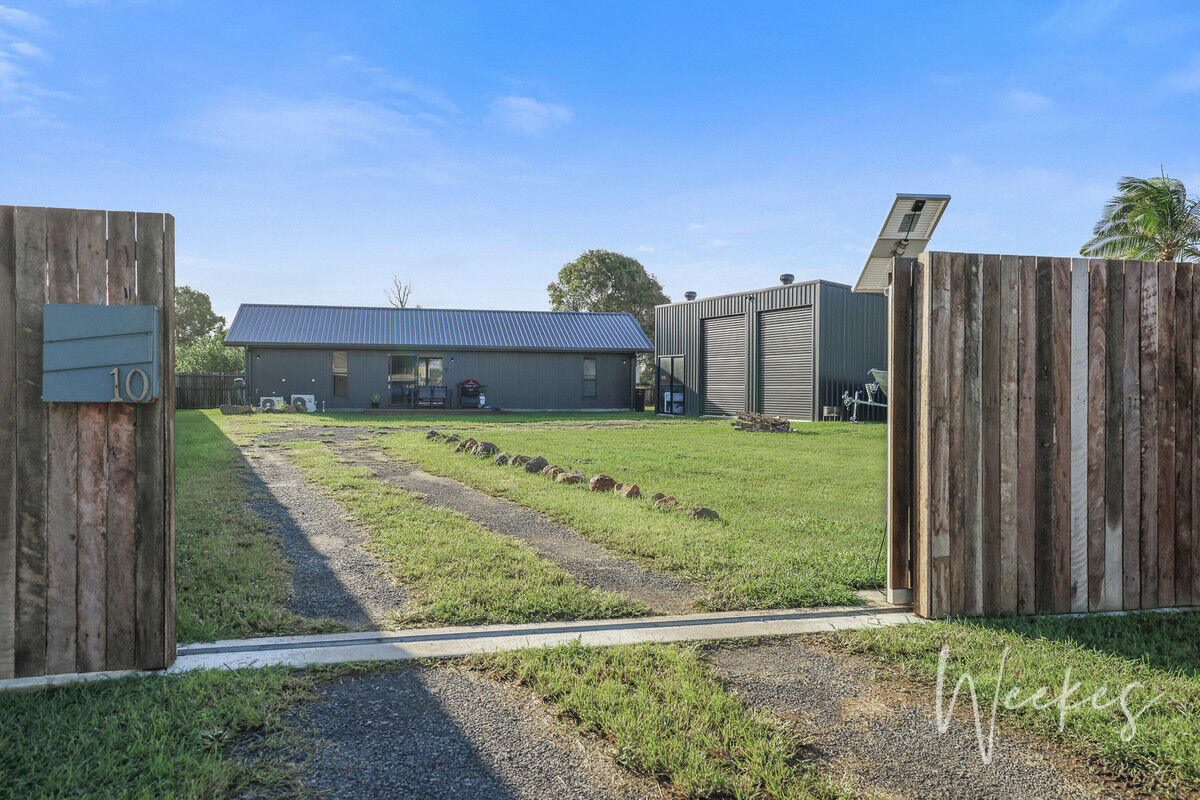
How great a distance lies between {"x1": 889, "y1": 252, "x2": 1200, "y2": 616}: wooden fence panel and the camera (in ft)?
11.3

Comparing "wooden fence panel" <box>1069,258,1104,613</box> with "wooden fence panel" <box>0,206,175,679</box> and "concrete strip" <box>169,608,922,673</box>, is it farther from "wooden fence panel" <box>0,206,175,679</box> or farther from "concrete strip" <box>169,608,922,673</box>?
"wooden fence panel" <box>0,206,175,679</box>

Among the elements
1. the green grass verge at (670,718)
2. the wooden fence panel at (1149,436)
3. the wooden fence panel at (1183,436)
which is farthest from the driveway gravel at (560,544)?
the wooden fence panel at (1183,436)

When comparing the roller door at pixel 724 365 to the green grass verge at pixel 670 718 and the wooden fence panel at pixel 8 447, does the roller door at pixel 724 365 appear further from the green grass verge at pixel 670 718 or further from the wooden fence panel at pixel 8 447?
the wooden fence panel at pixel 8 447

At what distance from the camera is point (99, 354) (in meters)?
2.61

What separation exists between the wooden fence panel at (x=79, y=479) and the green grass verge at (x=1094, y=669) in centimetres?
302

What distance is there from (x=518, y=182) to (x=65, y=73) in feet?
45.5

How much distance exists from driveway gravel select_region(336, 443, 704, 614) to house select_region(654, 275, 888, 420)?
50.6ft

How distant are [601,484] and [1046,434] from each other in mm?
4462

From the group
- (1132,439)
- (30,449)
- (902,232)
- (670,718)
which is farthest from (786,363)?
(30,449)

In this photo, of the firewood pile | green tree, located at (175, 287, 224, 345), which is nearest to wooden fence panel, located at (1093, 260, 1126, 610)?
the firewood pile

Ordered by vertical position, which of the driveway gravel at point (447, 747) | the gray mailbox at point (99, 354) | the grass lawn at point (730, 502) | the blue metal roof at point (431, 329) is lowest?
the driveway gravel at point (447, 747)

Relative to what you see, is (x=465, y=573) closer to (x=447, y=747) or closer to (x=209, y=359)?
(x=447, y=747)

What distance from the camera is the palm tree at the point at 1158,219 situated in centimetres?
2484

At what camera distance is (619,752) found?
213 centimetres
